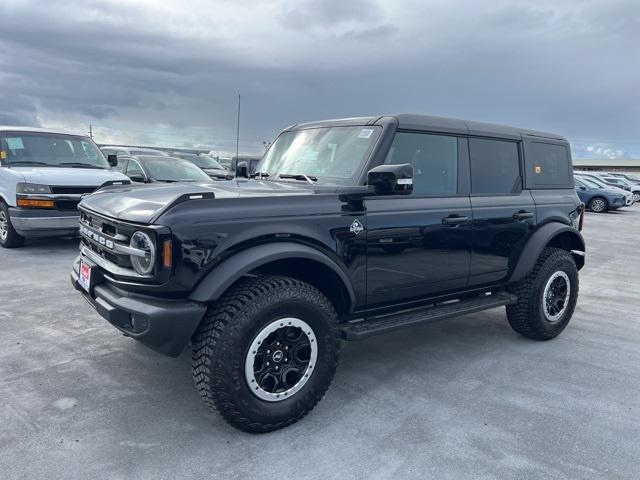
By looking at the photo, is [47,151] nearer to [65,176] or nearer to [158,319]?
[65,176]

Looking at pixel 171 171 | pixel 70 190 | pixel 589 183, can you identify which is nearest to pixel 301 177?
pixel 70 190

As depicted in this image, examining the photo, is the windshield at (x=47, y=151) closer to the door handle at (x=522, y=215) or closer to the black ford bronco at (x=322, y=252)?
the black ford bronco at (x=322, y=252)

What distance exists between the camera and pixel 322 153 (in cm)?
390

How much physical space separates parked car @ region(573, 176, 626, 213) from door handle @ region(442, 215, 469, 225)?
18.5m

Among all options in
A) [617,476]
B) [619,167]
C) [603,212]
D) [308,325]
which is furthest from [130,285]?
[619,167]

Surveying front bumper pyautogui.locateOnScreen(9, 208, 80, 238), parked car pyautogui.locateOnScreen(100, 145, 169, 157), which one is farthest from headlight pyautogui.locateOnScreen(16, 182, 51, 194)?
parked car pyautogui.locateOnScreen(100, 145, 169, 157)

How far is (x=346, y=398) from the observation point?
3.37 m

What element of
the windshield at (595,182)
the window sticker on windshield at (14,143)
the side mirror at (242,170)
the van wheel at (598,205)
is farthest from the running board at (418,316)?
the windshield at (595,182)

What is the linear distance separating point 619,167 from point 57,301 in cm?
7690

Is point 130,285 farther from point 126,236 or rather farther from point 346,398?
point 346,398

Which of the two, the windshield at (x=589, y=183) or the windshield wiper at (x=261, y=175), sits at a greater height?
the windshield at (x=589, y=183)

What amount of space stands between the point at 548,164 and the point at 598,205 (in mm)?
17977

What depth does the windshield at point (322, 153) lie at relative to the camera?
11.8 ft

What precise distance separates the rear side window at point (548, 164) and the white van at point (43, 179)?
6.08 meters
